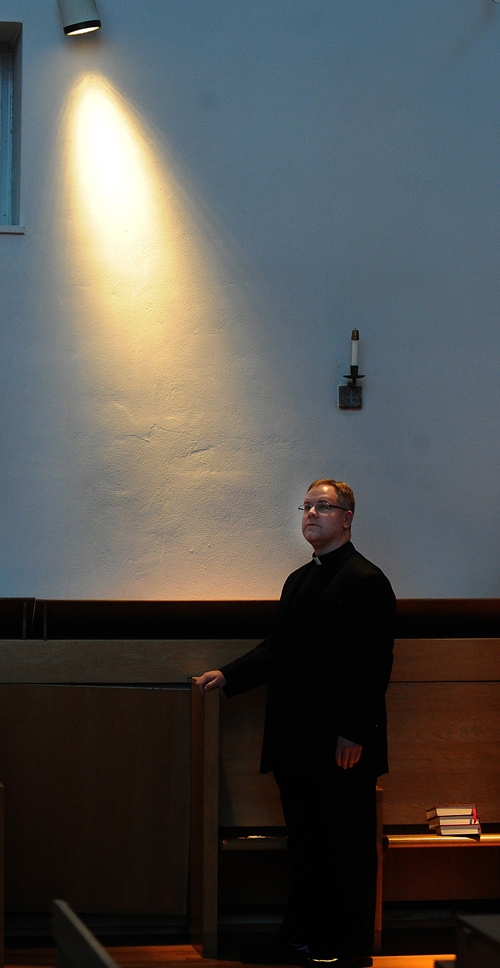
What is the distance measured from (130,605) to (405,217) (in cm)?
182

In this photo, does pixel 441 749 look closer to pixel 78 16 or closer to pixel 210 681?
pixel 210 681

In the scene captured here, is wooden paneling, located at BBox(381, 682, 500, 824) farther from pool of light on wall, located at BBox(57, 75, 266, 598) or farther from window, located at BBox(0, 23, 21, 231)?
window, located at BBox(0, 23, 21, 231)

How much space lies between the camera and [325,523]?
11.7 feet

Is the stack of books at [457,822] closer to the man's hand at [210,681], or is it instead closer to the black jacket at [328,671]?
the black jacket at [328,671]

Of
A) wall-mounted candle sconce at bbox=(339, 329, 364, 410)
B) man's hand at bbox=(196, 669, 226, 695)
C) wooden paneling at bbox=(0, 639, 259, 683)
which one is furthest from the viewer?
wall-mounted candle sconce at bbox=(339, 329, 364, 410)

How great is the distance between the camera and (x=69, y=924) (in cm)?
151

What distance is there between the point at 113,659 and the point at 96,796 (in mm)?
447

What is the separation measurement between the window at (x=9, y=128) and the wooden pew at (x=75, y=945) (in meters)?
3.12

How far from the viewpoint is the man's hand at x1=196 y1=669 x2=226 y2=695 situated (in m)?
3.51

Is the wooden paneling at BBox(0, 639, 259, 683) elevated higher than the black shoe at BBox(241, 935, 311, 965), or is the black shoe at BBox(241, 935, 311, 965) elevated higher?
the wooden paneling at BBox(0, 639, 259, 683)

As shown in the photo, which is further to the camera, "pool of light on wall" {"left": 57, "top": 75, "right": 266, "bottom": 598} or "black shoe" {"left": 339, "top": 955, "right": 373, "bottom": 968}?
"pool of light on wall" {"left": 57, "top": 75, "right": 266, "bottom": 598}

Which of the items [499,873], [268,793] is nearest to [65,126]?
[268,793]

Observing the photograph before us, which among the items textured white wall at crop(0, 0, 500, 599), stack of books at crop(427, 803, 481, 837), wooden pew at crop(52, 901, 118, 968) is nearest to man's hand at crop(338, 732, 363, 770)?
stack of books at crop(427, 803, 481, 837)

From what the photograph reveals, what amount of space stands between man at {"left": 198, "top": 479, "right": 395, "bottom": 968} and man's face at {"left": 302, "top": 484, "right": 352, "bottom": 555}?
35mm
